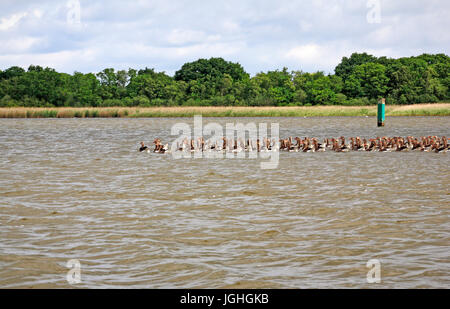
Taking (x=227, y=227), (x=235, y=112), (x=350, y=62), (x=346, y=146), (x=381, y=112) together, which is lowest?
(x=227, y=227)

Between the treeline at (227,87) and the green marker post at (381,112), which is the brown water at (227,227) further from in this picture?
the treeline at (227,87)

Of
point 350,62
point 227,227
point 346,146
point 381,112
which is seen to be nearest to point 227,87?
point 350,62

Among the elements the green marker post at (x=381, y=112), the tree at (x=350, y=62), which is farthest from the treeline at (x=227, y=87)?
the green marker post at (x=381, y=112)

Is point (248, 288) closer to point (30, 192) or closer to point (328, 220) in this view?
point (328, 220)

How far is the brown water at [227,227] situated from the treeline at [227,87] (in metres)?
72.0

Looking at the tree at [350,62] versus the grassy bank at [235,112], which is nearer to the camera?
the grassy bank at [235,112]

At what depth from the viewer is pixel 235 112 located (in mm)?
62375

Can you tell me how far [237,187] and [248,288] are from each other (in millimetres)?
7493

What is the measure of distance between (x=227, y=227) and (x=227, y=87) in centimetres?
8887

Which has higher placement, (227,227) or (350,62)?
(350,62)

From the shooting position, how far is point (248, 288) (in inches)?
261

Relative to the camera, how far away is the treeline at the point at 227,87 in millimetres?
90312

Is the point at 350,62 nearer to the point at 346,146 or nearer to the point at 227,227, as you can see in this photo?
the point at 346,146
